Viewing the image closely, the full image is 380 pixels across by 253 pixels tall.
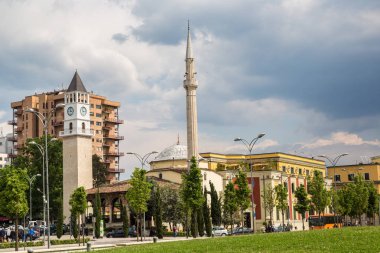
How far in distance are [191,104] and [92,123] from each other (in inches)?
2199

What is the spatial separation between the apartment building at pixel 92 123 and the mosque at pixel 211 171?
109 ft

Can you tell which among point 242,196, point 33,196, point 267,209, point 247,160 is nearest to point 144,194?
point 242,196

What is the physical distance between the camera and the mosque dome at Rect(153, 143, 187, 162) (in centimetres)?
10592

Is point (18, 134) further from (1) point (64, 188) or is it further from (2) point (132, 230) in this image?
(2) point (132, 230)

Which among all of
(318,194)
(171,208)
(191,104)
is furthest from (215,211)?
(191,104)

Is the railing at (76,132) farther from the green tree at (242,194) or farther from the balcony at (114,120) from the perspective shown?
the balcony at (114,120)

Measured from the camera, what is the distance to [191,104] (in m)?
89.4

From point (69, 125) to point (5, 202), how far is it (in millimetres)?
50500

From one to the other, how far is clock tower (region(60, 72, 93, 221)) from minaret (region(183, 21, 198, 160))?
17.0m

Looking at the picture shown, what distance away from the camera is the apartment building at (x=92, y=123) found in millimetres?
138625

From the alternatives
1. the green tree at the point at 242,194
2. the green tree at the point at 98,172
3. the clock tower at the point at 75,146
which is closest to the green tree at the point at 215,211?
the green tree at the point at 242,194

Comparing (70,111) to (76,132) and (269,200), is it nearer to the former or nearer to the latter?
(76,132)

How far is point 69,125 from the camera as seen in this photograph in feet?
312

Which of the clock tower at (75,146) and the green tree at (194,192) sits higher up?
the clock tower at (75,146)
